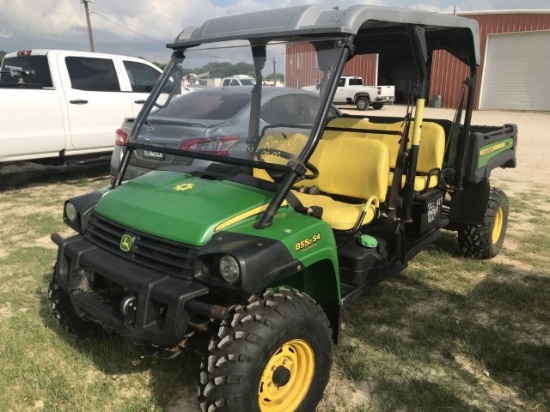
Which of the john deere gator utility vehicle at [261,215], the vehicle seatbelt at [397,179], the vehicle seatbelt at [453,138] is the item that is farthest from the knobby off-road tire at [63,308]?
the vehicle seatbelt at [453,138]

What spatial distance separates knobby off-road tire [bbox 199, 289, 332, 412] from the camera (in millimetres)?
2113

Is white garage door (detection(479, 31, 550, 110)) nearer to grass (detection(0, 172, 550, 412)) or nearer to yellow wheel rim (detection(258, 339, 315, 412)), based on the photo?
grass (detection(0, 172, 550, 412))

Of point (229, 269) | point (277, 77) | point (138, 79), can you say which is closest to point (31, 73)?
point (138, 79)

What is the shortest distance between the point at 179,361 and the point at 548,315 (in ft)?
8.73

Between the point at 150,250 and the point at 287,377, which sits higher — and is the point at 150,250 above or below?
above

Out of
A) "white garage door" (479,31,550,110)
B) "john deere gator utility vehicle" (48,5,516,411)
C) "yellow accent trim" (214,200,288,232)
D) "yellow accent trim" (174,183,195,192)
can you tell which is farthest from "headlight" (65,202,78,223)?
"white garage door" (479,31,550,110)

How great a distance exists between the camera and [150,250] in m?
2.45

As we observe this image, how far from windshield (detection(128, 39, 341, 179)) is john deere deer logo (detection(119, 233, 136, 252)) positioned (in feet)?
2.10

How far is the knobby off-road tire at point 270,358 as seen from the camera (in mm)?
2113

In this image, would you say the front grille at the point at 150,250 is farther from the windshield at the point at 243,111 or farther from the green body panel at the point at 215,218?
the windshield at the point at 243,111

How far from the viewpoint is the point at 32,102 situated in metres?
6.64

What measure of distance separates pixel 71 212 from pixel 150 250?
76 cm

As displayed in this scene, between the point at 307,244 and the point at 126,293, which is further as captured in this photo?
the point at 126,293

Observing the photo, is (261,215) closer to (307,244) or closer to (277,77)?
(307,244)
